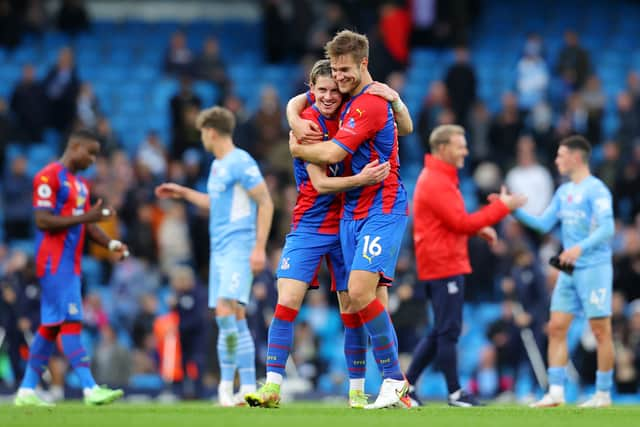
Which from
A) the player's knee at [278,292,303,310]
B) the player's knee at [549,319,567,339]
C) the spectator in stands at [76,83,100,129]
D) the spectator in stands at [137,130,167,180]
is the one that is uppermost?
the spectator in stands at [76,83,100,129]

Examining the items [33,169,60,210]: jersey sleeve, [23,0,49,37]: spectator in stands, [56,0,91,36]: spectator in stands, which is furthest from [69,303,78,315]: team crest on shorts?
[56,0,91,36]: spectator in stands

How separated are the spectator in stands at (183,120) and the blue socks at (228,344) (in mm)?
11237

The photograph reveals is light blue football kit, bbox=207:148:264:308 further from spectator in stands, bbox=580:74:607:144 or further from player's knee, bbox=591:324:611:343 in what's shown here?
spectator in stands, bbox=580:74:607:144

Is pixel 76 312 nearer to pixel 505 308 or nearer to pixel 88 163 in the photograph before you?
pixel 88 163

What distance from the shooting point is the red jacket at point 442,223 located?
13078 millimetres

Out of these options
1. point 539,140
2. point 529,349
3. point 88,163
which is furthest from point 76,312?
point 539,140

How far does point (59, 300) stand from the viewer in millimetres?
13102

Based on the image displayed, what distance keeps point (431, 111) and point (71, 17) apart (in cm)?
852

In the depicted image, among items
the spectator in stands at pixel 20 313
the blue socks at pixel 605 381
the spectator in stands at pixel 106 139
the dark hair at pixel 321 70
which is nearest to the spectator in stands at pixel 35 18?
the spectator in stands at pixel 106 139

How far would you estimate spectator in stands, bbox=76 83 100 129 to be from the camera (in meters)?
24.5

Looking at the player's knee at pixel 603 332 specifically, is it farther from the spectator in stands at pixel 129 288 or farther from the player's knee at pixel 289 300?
the spectator in stands at pixel 129 288

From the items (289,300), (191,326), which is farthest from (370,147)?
(191,326)

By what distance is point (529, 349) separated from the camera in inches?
757

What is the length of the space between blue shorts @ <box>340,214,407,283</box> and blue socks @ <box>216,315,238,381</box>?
2.37m
